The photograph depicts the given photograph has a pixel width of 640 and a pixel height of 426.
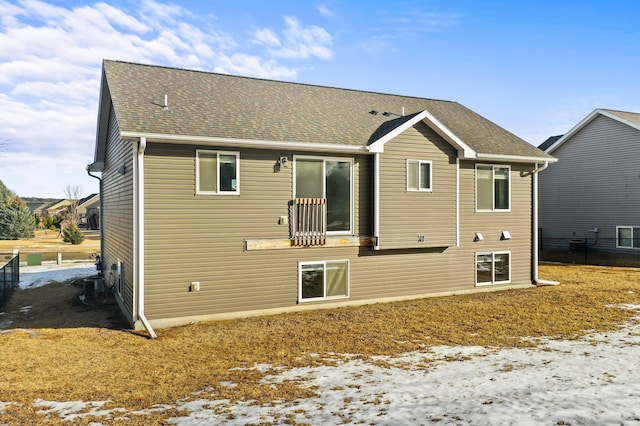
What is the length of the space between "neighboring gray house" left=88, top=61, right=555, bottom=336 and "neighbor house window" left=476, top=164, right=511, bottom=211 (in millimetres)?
50

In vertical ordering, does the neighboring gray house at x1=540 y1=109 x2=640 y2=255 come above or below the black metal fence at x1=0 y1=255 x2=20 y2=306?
above

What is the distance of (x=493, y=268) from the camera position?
603 inches

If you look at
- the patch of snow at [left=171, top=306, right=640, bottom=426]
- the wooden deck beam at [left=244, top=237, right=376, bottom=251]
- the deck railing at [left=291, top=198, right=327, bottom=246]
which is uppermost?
the deck railing at [left=291, top=198, right=327, bottom=246]

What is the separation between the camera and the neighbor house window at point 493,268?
15.1m

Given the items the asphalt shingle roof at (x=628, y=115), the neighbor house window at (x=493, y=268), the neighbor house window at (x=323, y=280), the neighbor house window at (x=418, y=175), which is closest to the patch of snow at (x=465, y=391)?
the neighbor house window at (x=323, y=280)

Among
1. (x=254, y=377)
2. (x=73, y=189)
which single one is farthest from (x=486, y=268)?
(x=73, y=189)

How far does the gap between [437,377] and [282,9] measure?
1159 cm

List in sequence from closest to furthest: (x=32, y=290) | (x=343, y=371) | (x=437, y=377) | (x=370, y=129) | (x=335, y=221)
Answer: (x=437, y=377) → (x=343, y=371) → (x=335, y=221) → (x=370, y=129) → (x=32, y=290)

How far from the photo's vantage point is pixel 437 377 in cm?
666

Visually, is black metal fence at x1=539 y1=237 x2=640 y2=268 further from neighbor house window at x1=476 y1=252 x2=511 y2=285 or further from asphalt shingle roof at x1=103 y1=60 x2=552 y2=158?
asphalt shingle roof at x1=103 y1=60 x2=552 y2=158

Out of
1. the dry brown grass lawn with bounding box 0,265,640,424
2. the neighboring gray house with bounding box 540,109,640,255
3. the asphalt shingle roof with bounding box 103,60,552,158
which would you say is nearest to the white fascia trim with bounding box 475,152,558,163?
the asphalt shingle roof with bounding box 103,60,552,158

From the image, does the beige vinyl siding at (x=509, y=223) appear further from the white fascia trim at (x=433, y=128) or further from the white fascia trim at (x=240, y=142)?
the white fascia trim at (x=240, y=142)

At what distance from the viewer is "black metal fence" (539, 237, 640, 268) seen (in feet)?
73.7

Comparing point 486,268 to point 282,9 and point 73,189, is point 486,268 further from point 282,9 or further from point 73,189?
point 73,189
